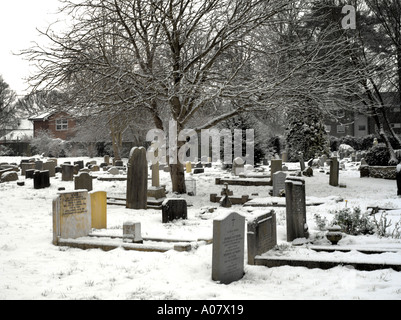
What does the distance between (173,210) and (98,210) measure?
1.97 metres

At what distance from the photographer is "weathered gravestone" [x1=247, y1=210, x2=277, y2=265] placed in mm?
6473

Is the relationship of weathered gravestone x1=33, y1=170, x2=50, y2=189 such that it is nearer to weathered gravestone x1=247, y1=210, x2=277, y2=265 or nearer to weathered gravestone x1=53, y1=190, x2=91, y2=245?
weathered gravestone x1=53, y1=190, x2=91, y2=245

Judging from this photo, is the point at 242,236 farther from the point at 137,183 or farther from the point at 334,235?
the point at 137,183

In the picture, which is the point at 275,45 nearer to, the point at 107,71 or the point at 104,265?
the point at 107,71

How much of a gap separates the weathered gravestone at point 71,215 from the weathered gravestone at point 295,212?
163 inches

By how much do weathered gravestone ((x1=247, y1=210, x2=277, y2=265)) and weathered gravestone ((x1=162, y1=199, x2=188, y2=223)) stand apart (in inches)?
153

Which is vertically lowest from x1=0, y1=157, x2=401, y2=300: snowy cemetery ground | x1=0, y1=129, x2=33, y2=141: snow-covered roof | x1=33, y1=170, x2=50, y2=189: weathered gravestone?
x1=0, y1=157, x2=401, y2=300: snowy cemetery ground

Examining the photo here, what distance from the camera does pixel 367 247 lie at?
6.89m

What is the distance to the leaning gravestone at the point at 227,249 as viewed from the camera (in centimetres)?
573

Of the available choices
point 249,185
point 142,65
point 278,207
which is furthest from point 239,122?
point 278,207

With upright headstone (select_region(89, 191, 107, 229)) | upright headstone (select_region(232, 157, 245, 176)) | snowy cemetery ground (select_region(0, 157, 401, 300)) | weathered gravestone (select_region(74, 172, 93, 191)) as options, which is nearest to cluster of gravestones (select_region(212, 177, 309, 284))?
snowy cemetery ground (select_region(0, 157, 401, 300))

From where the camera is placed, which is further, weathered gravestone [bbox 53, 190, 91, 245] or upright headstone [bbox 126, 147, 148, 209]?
upright headstone [bbox 126, 147, 148, 209]

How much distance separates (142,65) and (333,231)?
982cm

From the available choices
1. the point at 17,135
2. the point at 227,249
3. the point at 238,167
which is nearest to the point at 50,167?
the point at 238,167
